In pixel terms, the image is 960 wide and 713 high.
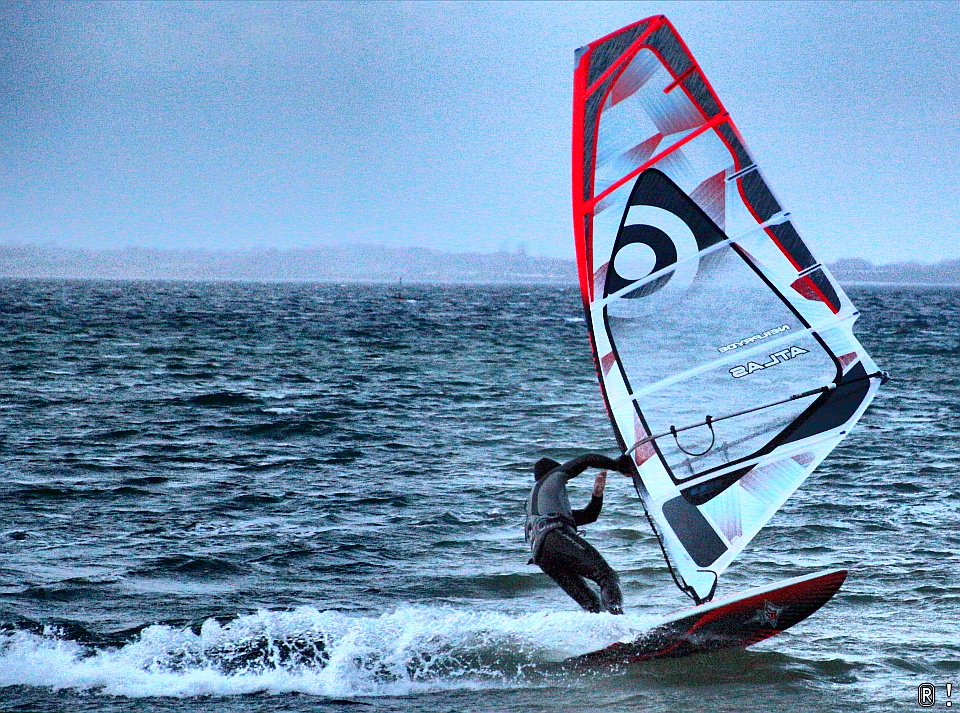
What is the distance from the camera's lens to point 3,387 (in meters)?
18.2

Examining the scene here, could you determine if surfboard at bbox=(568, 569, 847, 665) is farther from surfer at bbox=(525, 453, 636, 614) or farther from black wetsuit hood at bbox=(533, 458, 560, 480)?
black wetsuit hood at bbox=(533, 458, 560, 480)

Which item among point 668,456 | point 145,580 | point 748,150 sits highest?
point 748,150

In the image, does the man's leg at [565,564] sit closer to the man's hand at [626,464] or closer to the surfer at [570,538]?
the surfer at [570,538]

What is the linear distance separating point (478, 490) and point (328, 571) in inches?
121

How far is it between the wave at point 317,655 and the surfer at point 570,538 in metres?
0.18

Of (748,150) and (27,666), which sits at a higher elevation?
(748,150)

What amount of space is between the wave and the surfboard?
0.37ft

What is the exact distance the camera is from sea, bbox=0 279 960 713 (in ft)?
19.2

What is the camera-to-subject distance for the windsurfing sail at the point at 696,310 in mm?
5801

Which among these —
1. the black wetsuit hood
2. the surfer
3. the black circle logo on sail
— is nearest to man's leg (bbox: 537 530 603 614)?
the surfer

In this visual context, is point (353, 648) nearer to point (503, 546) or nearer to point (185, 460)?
point (503, 546)

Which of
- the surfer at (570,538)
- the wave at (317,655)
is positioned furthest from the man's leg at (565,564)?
the wave at (317,655)

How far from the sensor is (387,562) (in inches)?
330

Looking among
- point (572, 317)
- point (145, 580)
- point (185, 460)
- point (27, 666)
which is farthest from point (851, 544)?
point (572, 317)
